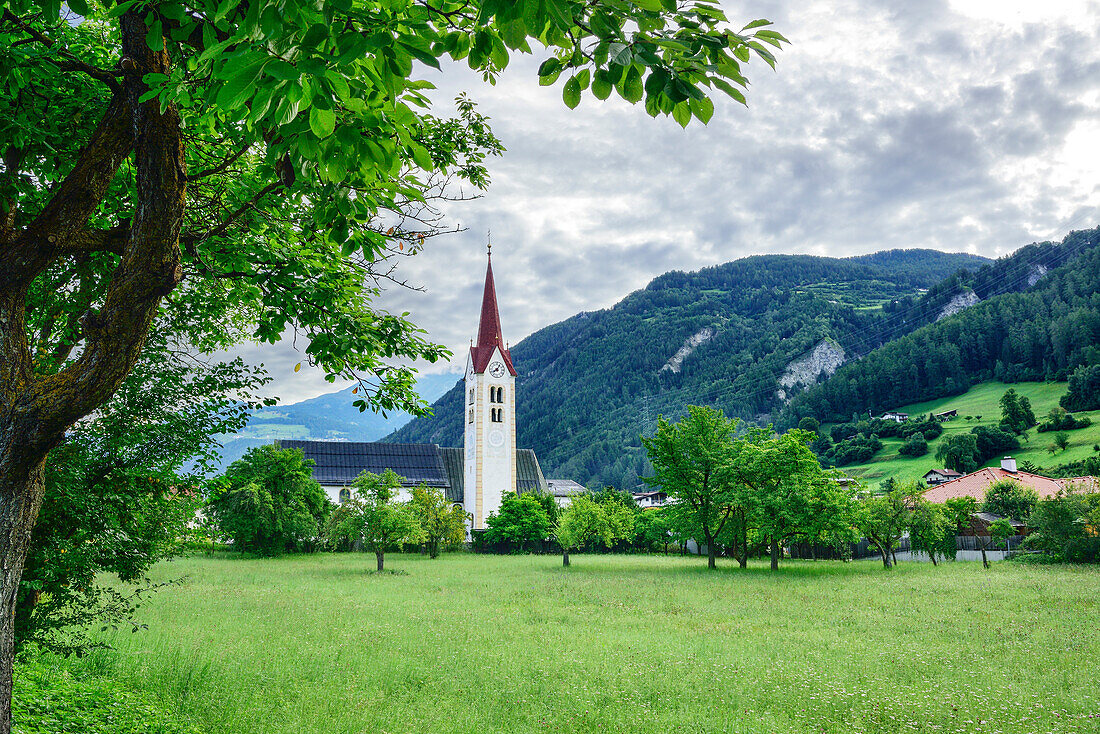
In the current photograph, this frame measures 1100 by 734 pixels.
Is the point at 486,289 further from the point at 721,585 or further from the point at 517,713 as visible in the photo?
the point at 517,713

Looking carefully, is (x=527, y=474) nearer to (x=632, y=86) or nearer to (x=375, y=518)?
(x=375, y=518)

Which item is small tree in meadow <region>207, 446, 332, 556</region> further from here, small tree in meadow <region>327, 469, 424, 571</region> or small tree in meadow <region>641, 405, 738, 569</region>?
small tree in meadow <region>641, 405, 738, 569</region>

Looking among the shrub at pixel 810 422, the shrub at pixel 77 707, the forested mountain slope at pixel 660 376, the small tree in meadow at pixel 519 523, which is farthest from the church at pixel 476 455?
the forested mountain slope at pixel 660 376

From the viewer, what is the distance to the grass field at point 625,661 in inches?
291

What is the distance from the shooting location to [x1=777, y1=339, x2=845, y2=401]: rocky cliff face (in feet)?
506

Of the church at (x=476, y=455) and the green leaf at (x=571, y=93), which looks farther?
Result: the church at (x=476, y=455)

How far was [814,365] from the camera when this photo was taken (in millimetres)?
159250

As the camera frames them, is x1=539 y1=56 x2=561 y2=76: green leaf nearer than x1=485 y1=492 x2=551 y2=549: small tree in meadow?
Yes

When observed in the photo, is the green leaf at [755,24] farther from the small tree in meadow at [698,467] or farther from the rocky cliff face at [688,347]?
the rocky cliff face at [688,347]

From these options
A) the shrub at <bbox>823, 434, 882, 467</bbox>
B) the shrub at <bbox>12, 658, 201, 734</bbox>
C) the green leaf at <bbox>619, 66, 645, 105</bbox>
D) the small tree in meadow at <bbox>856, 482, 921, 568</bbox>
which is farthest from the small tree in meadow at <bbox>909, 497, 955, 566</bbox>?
the shrub at <bbox>823, 434, 882, 467</bbox>

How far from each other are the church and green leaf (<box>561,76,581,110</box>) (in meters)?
55.9

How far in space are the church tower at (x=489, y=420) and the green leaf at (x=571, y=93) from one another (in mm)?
56247

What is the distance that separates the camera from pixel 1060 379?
3627 inches

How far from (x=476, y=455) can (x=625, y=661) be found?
1942 inches
